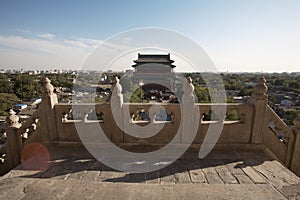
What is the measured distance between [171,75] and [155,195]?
32838mm

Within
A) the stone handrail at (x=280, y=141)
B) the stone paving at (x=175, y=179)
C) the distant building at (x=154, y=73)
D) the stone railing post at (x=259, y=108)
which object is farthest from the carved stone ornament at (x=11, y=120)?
the distant building at (x=154, y=73)

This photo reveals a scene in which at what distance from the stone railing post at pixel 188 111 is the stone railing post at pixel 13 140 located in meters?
3.67

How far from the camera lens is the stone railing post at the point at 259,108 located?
3.81 m

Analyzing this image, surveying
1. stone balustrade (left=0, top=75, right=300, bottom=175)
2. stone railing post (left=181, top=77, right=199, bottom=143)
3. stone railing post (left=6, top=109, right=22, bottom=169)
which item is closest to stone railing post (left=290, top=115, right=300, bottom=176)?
stone balustrade (left=0, top=75, right=300, bottom=175)

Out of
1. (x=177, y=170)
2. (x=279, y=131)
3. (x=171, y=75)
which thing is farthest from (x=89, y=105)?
(x=171, y=75)

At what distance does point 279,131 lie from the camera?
418 cm

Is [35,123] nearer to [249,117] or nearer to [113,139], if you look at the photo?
[113,139]

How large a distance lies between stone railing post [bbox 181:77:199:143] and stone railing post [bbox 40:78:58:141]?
2825mm

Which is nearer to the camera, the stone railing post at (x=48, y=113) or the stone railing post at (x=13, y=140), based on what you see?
the stone railing post at (x=48, y=113)

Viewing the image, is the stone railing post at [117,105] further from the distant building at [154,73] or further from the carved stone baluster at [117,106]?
the distant building at [154,73]

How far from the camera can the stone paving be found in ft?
6.47

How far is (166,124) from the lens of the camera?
4035 mm

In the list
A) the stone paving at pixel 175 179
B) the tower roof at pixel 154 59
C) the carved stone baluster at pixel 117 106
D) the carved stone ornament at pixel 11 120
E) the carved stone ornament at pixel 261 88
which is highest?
the tower roof at pixel 154 59

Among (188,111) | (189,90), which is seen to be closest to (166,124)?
(188,111)
